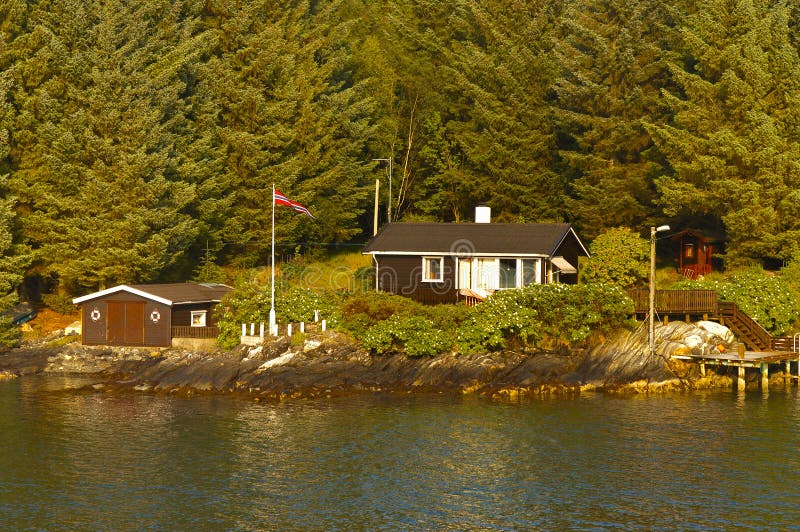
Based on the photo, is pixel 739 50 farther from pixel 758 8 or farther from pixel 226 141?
pixel 226 141

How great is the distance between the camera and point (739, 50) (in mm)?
67312

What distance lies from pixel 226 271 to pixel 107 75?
52.9ft

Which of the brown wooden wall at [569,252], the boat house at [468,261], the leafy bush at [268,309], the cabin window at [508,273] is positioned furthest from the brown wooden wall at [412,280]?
the brown wooden wall at [569,252]

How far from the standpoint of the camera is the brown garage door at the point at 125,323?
60406mm

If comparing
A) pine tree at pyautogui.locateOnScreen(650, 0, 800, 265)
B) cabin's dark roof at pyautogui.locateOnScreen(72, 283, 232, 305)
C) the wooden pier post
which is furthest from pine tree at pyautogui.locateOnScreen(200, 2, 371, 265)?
the wooden pier post

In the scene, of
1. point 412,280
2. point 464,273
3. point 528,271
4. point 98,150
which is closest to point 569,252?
point 528,271

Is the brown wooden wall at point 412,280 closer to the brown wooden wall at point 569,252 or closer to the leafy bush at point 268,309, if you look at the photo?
the leafy bush at point 268,309

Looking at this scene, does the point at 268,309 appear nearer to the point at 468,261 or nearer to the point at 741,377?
the point at 468,261

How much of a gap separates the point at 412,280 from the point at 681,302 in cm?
1498

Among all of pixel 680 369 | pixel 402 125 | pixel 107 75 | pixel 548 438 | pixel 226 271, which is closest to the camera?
pixel 548 438

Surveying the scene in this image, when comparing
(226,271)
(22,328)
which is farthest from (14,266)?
(226,271)

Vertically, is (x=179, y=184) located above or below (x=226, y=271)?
above

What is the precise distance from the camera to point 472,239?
63.5 meters

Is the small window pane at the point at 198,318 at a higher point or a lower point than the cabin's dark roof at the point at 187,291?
lower
